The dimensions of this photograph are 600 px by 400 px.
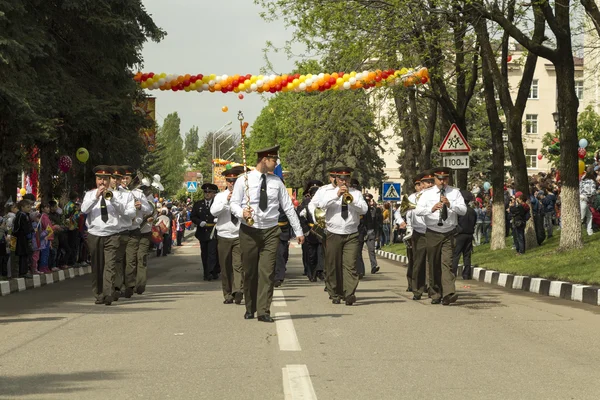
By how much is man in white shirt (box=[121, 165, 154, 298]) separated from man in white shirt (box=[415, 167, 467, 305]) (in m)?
4.41

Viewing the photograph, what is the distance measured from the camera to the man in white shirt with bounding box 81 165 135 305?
15.1m

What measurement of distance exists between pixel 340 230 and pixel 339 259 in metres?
0.42

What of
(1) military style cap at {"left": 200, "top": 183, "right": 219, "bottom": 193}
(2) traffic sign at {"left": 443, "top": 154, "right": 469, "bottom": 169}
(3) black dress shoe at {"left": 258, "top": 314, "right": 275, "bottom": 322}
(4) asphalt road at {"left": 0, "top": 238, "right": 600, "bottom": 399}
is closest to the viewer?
(4) asphalt road at {"left": 0, "top": 238, "right": 600, "bottom": 399}

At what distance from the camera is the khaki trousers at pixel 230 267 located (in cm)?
1534

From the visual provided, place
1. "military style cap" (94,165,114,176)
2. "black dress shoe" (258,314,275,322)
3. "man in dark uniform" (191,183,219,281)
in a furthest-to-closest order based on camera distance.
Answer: "man in dark uniform" (191,183,219,281)
"military style cap" (94,165,114,176)
"black dress shoe" (258,314,275,322)

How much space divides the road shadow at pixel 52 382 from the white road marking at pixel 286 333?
6.60 ft

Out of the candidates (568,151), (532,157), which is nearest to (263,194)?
(568,151)

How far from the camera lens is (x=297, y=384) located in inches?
301

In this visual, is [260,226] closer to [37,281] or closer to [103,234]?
[103,234]

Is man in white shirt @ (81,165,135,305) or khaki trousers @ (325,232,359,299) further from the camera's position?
man in white shirt @ (81,165,135,305)

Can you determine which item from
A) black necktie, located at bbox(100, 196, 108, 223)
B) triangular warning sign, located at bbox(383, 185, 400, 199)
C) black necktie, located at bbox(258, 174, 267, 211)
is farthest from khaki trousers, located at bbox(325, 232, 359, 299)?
triangular warning sign, located at bbox(383, 185, 400, 199)

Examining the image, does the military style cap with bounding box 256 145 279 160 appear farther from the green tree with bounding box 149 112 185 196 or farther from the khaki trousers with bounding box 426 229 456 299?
the green tree with bounding box 149 112 185 196

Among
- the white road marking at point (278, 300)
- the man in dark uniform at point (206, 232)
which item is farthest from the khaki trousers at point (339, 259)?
the man in dark uniform at point (206, 232)

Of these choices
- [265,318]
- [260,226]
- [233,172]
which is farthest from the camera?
[233,172]
